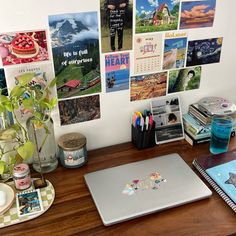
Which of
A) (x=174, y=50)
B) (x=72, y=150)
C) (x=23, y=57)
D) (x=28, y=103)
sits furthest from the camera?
(x=174, y=50)

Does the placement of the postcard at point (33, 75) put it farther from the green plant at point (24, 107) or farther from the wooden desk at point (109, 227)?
the wooden desk at point (109, 227)

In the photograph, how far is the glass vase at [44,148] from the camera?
1.17 meters

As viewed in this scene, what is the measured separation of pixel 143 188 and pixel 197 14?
682 mm

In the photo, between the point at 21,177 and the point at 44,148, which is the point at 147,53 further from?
the point at 21,177

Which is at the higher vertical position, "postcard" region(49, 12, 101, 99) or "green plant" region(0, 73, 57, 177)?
"postcard" region(49, 12, 101, 99)

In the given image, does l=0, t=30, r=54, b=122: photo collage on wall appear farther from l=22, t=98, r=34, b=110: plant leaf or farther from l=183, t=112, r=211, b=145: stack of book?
l=183, t=112, r=211, b=145: stack of book

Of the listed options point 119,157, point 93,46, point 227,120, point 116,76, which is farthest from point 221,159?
point 93,46

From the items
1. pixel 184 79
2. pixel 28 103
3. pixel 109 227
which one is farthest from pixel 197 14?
pixel 109 227

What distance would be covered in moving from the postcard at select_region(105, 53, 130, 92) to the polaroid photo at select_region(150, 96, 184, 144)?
16 cm

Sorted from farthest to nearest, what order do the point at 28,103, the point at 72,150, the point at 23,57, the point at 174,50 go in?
the point at 174,50, the point at 72,150, the point at 23,57, the point at 28,103

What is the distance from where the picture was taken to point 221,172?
45.1 inches

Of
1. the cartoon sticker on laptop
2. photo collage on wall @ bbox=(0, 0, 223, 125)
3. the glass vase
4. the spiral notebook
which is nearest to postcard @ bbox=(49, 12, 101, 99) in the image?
photo collage on wall @ bbox=(0, 0, 223, 125)

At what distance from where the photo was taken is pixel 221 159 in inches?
47.8

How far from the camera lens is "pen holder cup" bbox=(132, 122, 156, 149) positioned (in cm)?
129
